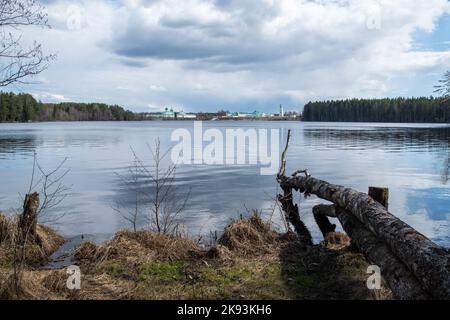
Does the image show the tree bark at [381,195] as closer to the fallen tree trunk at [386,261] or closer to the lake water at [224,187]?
the fallen tree trunk at [386,261]

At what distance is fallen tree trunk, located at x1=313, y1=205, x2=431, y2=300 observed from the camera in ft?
19.3

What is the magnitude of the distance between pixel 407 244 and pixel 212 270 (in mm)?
3371

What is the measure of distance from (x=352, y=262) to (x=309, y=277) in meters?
1.10

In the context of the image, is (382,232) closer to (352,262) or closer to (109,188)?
(352,262)

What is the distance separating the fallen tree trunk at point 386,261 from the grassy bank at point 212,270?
1.17 ft

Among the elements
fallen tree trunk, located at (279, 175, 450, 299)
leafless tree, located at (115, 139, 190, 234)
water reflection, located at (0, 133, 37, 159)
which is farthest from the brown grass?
water reflection, located at (0, 133, 37, 159)

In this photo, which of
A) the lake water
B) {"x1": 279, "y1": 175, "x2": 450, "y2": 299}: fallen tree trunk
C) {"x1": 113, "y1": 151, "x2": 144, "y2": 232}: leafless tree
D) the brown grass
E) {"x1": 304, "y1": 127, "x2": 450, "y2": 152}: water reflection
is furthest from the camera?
{"x1": 304, "y1": 127, "x2": 450, "y2": 152}: water reflection

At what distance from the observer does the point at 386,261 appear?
22.6ft

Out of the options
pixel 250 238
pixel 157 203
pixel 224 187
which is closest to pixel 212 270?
pixel 250 238

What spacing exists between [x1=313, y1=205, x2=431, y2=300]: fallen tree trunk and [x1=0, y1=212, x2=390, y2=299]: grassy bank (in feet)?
1.17

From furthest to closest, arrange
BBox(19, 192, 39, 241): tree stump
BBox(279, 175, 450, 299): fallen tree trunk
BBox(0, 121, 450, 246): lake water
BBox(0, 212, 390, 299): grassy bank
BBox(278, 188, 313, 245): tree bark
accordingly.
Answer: BBox(0, 121, 450, 246): lake water < BBox(278, 188, 313, 245): tree bark < BBox(19, 192, 39, 241): tree stump < BBox(0, 212, 390, 299): grassy bank < BBox(279, 175, 450, 299): fallen tree trunk

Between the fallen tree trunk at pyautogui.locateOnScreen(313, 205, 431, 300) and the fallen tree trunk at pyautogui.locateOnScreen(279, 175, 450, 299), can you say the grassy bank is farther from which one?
the fallen tree trunk at pyautogui.locateOnScreen(279, 175, 450, 299)

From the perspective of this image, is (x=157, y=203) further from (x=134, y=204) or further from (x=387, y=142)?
(x=387, y=142)
